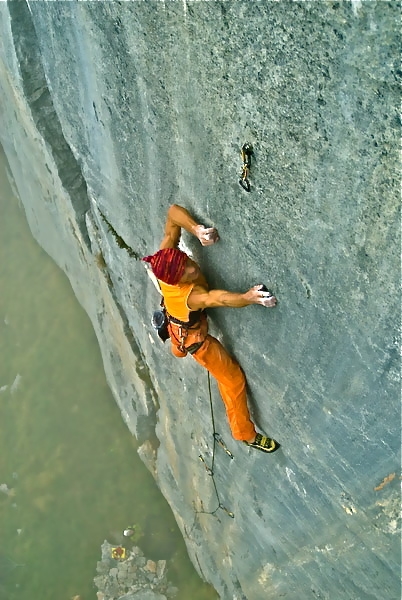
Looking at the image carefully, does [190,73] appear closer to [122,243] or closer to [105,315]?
[122,243]

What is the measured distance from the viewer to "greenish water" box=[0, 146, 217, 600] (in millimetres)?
4359

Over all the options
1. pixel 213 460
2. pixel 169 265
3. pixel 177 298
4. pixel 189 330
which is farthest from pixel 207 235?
pixel 213 460

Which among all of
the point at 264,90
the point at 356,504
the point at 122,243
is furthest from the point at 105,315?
the point at 264,90

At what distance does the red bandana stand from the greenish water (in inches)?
122

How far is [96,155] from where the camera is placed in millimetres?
2684

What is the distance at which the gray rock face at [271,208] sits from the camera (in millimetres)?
1201

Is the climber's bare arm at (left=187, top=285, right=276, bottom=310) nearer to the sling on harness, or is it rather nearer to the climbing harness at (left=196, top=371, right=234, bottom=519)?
the sling on harness

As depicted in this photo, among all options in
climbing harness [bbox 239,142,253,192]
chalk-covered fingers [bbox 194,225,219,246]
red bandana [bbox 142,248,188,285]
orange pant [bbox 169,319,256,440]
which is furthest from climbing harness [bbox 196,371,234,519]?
climbing harness [bbox 239,142,253,192]

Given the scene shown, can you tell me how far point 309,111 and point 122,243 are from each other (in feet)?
6.01

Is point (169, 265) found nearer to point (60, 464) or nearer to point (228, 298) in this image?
point (228, 298)

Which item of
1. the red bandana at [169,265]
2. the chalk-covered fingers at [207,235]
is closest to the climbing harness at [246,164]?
the chalk-covered fingers at [207,235]

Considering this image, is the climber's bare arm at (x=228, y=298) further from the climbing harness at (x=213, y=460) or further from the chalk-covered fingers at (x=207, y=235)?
the climbing harness at (x=213, y=460)

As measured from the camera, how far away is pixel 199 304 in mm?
1961

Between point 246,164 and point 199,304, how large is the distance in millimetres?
605
